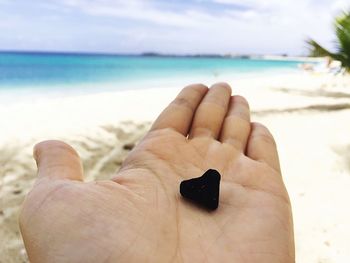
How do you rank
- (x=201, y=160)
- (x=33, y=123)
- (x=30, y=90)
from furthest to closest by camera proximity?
1. (x=30, y=90)
2. (x=33, y=123)
3. (x=201, y=160)

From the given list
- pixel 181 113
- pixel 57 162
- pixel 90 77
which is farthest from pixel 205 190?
pixel 90 77

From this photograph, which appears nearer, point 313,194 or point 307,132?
point 313,194

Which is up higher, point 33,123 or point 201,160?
point 201,160

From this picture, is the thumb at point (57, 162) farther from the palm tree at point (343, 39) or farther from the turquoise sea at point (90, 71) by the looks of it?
the turquoise sea at point (90, 71)

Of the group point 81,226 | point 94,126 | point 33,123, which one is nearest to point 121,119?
point 94,126

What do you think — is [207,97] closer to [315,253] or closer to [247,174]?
[247,174]

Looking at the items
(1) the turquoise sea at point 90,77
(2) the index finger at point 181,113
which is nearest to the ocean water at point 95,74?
(1) the turquoise sea at point 90,77

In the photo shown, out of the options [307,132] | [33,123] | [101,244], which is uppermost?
[101,244]
